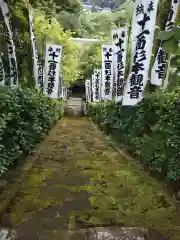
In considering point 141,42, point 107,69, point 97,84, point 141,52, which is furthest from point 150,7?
point 97,84

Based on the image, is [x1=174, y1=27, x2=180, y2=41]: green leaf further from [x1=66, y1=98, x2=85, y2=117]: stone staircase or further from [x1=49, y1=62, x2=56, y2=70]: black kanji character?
[x1=66, y1=98, x2=85, y2=117]: stone staircase

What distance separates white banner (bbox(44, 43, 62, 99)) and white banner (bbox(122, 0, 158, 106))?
4528 millimetres

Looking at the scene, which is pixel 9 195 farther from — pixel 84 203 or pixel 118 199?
pixel 118 199

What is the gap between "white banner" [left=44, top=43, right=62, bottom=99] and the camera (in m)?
10.4

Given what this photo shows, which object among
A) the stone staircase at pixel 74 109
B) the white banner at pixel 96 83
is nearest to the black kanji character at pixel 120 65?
the white banner at pixel 96 83

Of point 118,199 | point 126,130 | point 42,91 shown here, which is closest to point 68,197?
point 118,199

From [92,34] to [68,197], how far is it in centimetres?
2391

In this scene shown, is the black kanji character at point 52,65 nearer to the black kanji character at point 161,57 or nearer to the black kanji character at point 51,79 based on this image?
the black kanji character at point 51,79

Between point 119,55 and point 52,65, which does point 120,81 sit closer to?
point 119,55

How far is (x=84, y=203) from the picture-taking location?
13.7ft

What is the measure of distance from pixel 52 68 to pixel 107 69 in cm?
239

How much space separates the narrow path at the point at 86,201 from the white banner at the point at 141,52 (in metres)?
1.84

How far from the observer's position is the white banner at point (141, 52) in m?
6.26

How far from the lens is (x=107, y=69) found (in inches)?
446
